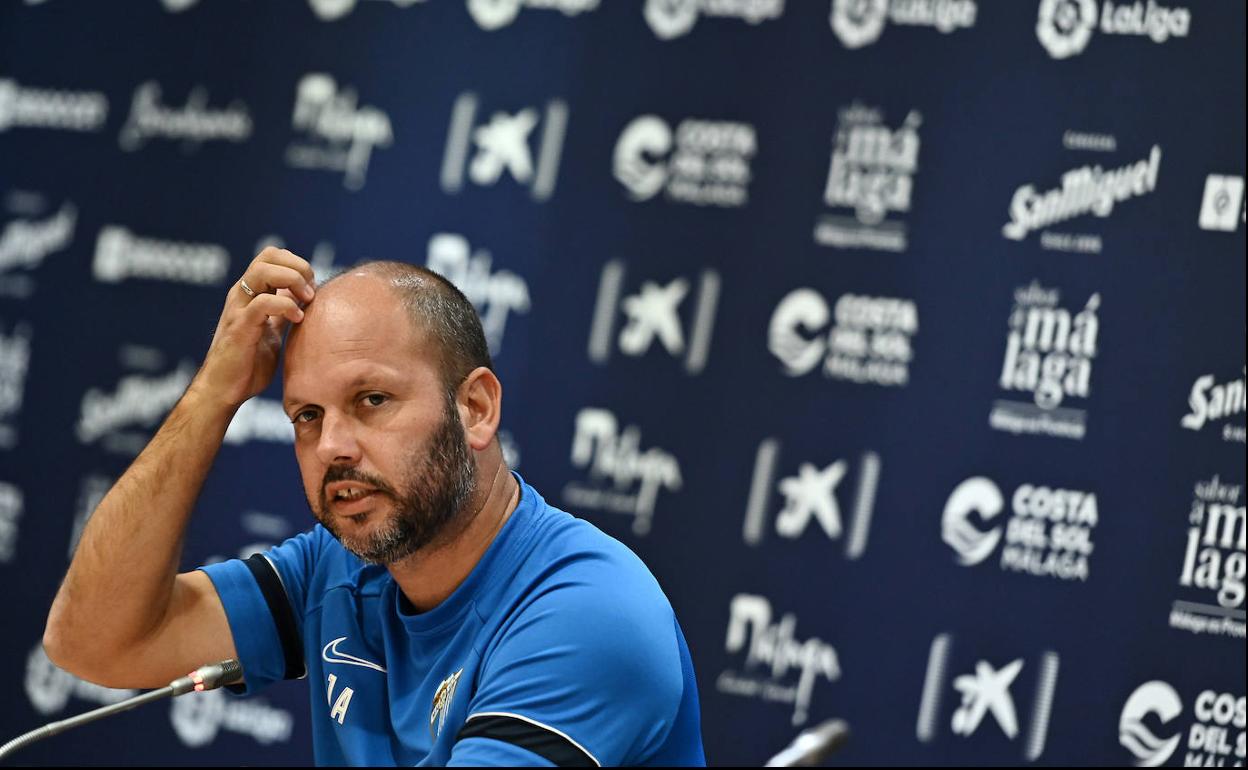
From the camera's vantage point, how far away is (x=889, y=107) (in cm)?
416

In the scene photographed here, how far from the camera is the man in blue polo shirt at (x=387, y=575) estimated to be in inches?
73.0

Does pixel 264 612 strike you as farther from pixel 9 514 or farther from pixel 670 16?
pixel 9 514

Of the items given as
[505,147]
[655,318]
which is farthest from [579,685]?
[505,147]

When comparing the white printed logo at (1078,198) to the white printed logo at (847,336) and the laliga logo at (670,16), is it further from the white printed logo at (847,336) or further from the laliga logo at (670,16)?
the laliga logo at (670,16)

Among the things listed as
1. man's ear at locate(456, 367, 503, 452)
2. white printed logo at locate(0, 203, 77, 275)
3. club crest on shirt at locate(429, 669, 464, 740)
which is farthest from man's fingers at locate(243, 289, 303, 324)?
white printed logo at locate(0, 203, 77, 275)

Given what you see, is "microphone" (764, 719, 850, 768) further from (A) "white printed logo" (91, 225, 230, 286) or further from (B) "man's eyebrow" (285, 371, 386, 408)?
(A) "white printed logo" (91, 225, 230, 286)

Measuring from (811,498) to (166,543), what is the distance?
7.49ft

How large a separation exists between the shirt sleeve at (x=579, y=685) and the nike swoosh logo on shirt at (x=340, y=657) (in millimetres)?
307

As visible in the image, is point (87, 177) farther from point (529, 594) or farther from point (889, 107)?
point (529, 594)

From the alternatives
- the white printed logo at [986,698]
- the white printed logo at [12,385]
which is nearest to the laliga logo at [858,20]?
the white printed logo at [986,698]

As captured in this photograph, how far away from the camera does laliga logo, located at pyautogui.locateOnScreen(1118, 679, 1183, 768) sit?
12.2 ft

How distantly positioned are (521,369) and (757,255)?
32.6 inches

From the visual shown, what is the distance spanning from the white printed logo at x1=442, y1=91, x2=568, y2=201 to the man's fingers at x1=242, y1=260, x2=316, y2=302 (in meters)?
2.39

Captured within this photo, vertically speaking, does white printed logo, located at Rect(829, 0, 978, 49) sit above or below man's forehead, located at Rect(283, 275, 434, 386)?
above
